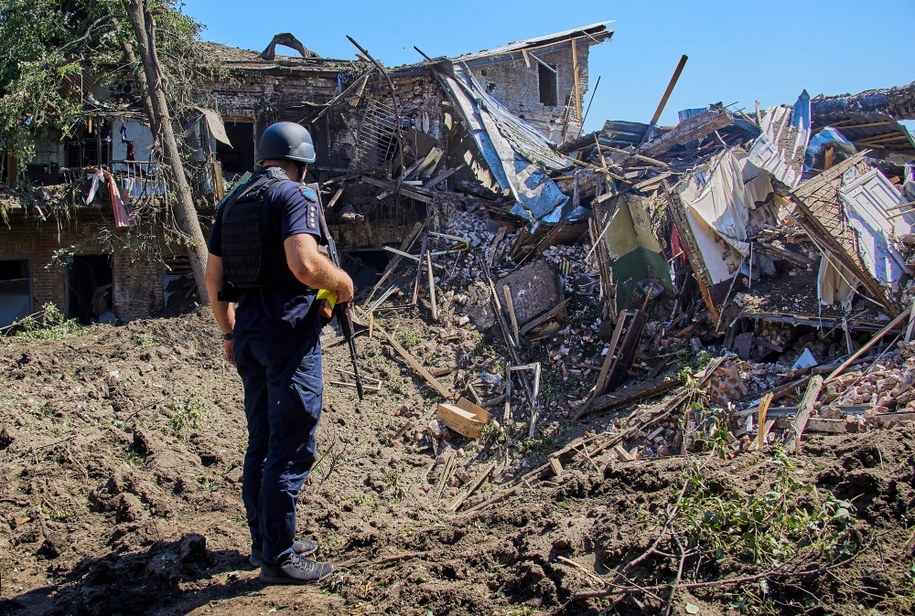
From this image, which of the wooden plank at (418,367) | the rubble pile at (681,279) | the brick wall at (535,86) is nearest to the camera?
the rubble pile at (681,279)

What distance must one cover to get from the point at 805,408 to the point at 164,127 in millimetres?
12247

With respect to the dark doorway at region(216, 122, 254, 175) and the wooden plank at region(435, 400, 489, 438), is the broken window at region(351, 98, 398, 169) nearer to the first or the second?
the dark doorway at region(216, 122, 254, 175)

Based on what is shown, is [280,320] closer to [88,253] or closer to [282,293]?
[282,293]

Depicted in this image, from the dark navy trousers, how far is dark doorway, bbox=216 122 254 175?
15067mm

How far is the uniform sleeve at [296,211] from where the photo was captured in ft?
11.8

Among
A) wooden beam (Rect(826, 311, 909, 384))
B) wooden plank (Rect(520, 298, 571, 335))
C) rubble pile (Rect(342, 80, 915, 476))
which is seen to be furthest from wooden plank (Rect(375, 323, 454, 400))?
wooden beam (Rect(826, 311, 909, 384))

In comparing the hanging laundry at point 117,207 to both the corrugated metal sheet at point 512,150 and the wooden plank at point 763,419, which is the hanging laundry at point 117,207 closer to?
the corrugated metal sheet at point 512,150

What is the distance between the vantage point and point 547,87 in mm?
21297

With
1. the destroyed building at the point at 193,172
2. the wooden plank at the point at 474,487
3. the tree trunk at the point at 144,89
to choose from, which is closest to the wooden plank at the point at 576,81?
the destroyed building at the point at 193,172

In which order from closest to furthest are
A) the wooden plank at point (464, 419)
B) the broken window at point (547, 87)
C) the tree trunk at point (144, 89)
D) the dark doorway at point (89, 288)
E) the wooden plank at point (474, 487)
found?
the wooden plank at point (474, 487)
the wooden plank at point (464, 419)
the tree trunk at point (144, 89)
the dark doorway at point (89, 288)
the broken window at point (547, 87)

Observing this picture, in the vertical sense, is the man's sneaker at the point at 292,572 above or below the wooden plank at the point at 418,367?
above

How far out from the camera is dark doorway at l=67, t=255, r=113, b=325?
54.4 feet

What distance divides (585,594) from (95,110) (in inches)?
602

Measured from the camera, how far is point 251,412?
13.0 ft
